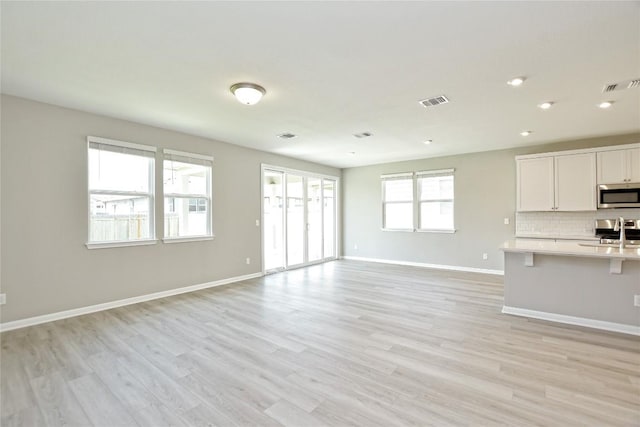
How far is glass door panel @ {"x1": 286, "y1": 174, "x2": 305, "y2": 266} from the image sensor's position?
706 centimetres

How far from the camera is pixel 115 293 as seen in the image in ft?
14.0

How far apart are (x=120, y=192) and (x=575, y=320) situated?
19.7 ft

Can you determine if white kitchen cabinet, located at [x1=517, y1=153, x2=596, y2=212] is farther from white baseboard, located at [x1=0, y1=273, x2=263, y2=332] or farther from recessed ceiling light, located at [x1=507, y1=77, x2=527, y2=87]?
white baseboard, located at [x1=0, y1=273, x2=263, y2=332]

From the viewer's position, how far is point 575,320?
3.55 meters

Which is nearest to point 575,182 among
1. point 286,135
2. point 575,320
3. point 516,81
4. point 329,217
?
point 575,320

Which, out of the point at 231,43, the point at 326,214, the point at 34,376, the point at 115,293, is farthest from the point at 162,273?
the point at 326,214

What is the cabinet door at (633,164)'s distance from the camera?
4.90 meters

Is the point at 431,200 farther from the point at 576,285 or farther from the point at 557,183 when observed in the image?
the point at 576,285

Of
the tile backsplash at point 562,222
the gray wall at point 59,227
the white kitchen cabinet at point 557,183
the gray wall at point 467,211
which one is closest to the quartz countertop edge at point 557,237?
the tile backsplash at point 562,222

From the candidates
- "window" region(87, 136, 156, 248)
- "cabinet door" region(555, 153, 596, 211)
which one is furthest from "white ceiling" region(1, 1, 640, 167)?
"cabinet door" region(555, 153, 596, 211)

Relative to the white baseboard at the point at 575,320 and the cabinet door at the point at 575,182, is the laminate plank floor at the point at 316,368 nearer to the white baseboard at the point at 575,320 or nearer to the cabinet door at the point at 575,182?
the white baseboard at the point at 575,320

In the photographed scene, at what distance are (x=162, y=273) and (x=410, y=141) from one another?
4787mm

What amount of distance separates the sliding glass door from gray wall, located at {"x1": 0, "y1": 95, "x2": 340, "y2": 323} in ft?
6.21

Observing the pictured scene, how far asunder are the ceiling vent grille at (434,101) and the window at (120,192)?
12.9 feet
